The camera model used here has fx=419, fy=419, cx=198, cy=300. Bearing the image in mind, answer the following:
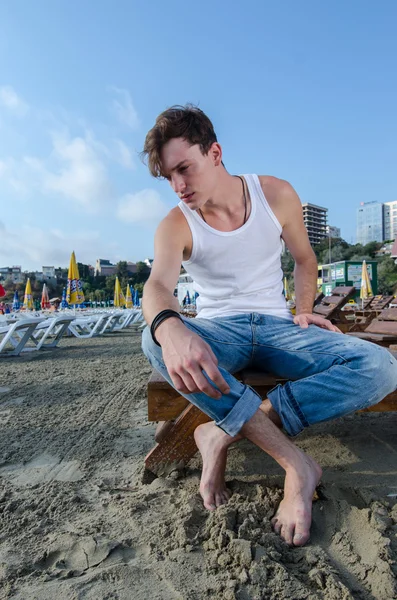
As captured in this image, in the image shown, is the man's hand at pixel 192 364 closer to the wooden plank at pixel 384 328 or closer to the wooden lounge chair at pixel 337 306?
the wooden plank at pixel 384 328

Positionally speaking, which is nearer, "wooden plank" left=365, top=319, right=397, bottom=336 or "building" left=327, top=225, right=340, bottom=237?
"wooden plank" left=365, top=319, right=397, bottom=336

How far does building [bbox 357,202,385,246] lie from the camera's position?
12038cm

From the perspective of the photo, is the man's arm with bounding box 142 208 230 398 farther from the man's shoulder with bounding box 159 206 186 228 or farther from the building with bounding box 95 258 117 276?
the building with bounding box 95 258 117 276

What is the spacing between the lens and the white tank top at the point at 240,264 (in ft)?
6.58

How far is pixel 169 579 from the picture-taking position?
48.1 inches

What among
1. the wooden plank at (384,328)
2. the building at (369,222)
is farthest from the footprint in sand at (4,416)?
the building at (369,222)

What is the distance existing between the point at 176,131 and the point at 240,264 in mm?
674

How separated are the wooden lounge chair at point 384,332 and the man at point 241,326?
117 centimetres

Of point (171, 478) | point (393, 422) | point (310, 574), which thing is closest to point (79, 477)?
point (171, 478)

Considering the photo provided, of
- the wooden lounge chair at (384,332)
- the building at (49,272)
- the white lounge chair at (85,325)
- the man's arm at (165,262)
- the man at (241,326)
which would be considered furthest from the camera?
the building at (49,272)

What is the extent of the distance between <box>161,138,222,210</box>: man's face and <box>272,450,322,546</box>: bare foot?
1.19 meters

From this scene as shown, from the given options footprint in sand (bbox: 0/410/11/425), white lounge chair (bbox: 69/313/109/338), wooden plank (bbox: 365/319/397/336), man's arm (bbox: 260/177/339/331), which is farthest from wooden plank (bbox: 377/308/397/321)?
white lounge chair (bbox: 69/313/109/338)

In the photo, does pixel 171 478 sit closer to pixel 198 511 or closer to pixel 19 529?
pixel 198 511

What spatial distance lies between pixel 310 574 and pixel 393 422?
192 cm
